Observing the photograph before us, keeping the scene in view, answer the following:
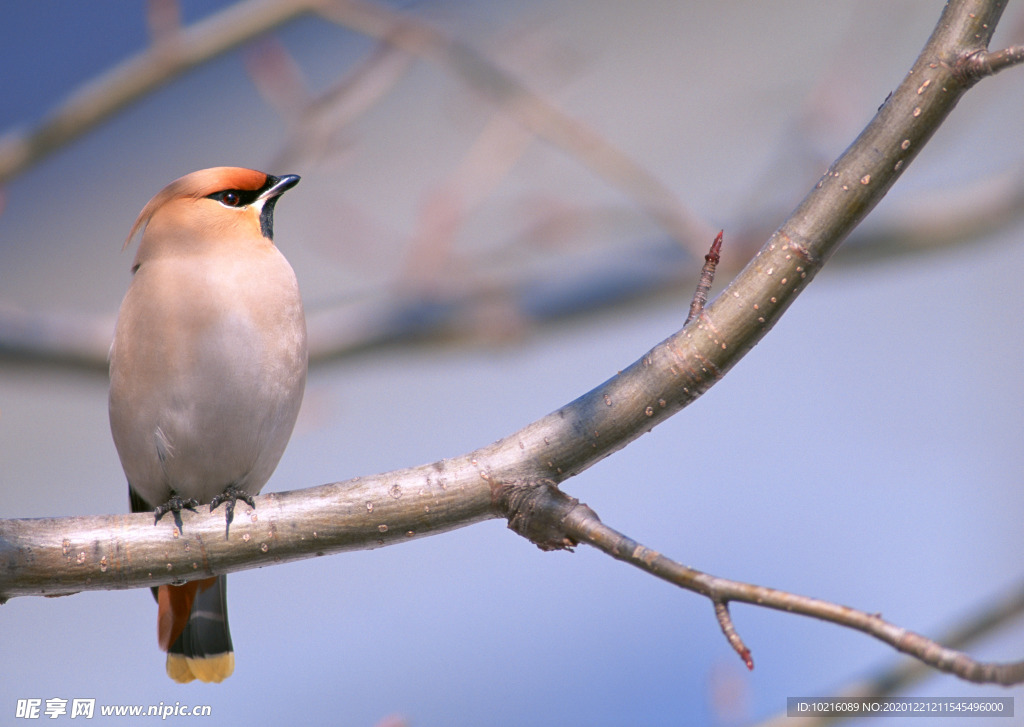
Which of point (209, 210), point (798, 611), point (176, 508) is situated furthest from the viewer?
point (209, 210)

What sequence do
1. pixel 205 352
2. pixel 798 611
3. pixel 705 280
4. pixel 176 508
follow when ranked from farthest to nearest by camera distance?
pixel 205 352, pixel 176 508, pixel 705 280, pixel 798 611

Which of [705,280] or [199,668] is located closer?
[705,280]

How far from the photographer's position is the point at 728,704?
3863 mm

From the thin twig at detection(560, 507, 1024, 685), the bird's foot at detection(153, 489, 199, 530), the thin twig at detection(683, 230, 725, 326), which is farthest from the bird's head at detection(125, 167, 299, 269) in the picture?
the thin twig at detection(560, 507, 1024, 685)

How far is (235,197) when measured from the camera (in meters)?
2.69

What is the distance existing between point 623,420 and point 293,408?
105 cm

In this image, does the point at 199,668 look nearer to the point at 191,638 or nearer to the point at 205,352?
the point at 191,638

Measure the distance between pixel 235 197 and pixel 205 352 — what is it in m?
0.53

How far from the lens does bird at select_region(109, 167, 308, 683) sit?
2.38 meters

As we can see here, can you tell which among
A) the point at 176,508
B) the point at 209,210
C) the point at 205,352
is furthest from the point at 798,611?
the point at 209,210

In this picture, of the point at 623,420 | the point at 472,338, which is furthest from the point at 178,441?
the point at 472,338

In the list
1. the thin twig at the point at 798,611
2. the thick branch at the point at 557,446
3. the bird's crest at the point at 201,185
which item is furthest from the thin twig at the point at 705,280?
the bird's crest at the point at 201,185

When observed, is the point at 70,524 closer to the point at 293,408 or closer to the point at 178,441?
the point at 178,441

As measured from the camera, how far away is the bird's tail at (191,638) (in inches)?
107
